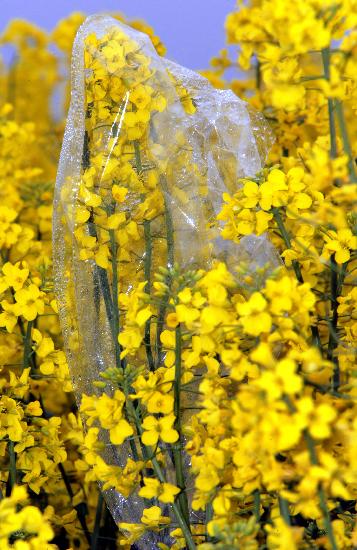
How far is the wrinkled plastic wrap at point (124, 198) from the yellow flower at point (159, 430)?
0.57 ft

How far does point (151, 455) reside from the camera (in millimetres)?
882

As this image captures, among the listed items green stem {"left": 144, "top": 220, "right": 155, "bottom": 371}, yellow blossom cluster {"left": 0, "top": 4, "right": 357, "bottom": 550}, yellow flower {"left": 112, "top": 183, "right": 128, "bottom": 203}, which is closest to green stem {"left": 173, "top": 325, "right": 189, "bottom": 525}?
yellow blossom cluster {"left": 0, "top": 4, "right": 357, "bottom": 550}

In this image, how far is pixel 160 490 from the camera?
834 millimetres

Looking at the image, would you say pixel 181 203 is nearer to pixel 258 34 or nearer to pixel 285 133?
pixel 258 34

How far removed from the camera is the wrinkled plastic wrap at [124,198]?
1.01 metres

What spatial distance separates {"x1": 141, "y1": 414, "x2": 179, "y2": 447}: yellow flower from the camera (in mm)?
832

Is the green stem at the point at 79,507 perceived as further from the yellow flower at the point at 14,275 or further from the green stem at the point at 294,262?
the green stem at the point at 294,262

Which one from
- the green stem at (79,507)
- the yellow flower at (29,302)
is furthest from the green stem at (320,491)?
the green stem at (79,507)

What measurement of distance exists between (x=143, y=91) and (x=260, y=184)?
0.59 ft

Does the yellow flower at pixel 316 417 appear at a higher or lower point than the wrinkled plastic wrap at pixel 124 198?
lower

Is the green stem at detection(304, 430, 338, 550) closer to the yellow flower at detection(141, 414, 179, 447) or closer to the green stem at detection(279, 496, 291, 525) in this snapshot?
the green stem at detection(279, 496, 291, 525)

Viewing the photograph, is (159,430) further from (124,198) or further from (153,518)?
(124,198)

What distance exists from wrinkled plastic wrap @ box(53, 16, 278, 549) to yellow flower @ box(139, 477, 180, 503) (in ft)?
0.67

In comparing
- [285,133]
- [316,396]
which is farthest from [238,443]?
[285,133]
